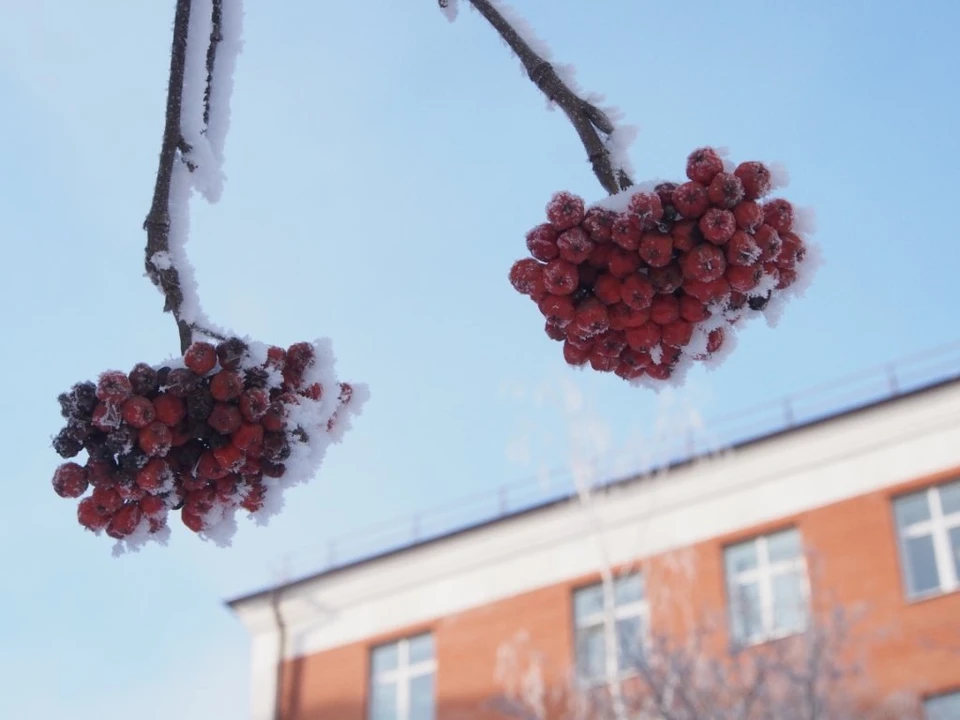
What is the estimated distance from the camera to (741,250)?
165 cm

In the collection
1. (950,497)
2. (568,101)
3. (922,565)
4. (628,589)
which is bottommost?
(568,101)

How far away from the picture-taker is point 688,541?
16.8 meters

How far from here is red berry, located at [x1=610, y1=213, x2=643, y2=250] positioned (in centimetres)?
164

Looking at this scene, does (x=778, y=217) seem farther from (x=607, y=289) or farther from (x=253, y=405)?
(x=253, y=405)

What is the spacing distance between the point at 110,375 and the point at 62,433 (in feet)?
0.42

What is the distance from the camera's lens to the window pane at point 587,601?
17297 millimetres

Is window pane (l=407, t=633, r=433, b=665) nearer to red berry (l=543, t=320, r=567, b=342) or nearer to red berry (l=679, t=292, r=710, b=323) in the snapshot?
red berry (l=543, t=320, r=567, b=342)

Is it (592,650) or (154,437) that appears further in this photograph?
(592,650)

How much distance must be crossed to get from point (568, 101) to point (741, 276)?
1.04ft

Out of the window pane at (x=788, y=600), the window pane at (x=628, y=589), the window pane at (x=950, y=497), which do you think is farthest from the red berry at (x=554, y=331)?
the window pane at (x=628, y=589)

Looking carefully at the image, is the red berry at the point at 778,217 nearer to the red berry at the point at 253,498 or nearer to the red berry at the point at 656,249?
the red berry at the point at 656,249

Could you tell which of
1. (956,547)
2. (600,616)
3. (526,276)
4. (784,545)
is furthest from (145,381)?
(600,616)

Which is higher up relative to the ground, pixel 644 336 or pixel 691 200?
pixel 691 200

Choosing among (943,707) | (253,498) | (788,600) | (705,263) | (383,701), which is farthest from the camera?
(383,701)
